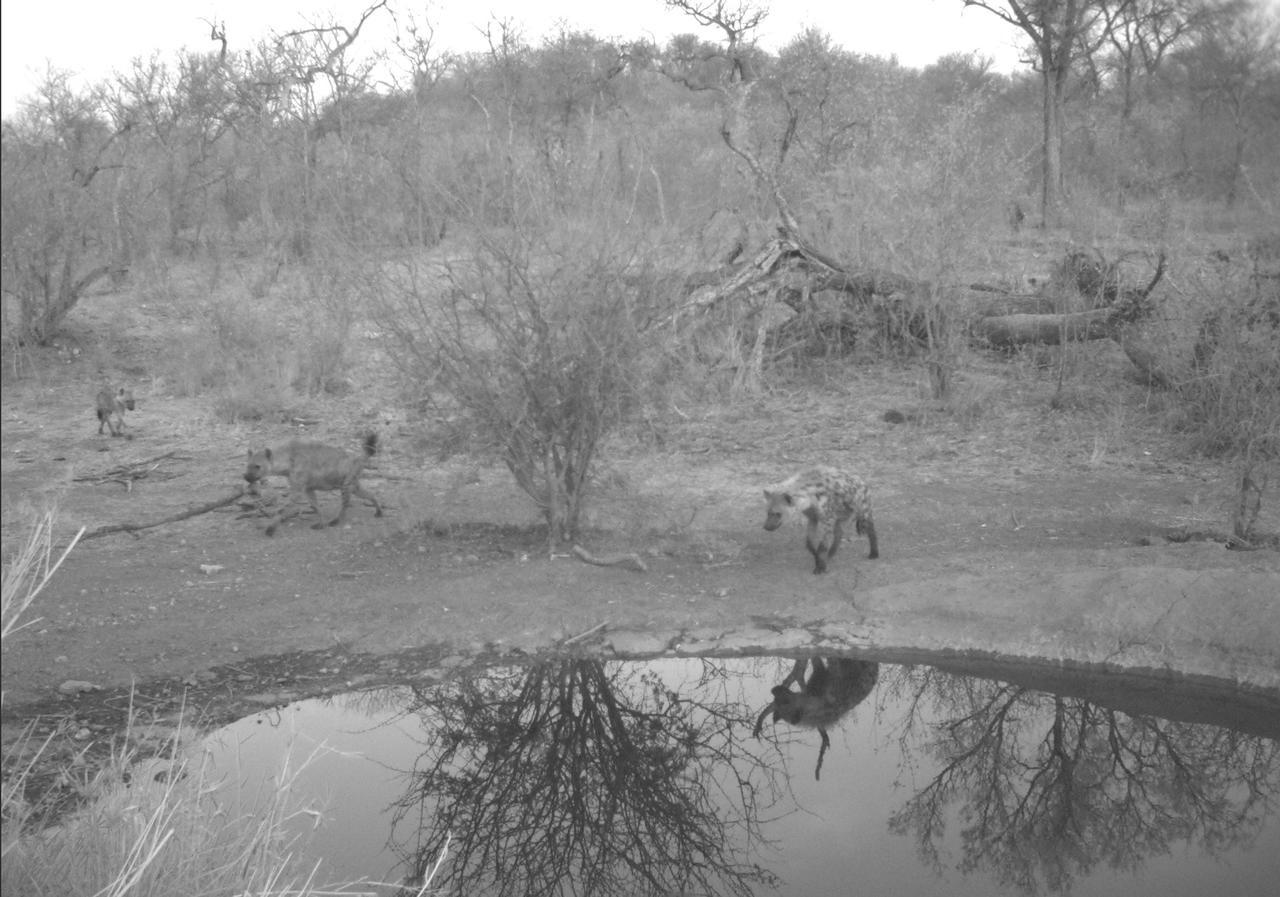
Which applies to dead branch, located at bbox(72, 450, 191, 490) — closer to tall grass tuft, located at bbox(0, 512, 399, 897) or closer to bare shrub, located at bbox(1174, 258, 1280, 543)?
tall grass tuft, located at bbox(0, 512, 399, 897)

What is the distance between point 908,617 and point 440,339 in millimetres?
3545

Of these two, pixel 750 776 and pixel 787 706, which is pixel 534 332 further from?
pixel 750 776

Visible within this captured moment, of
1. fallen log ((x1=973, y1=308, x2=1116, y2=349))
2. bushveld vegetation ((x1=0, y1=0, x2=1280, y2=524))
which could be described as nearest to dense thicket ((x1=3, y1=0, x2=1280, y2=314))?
bushveld vegetation ((x1=0, y1=0, x2=1280, y2=524))

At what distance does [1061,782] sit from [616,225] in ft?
14.4

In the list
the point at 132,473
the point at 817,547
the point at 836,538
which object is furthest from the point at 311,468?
the point at 836,538

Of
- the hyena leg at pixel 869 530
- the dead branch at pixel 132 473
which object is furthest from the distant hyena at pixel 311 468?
the hyena leg at pixel 869 530

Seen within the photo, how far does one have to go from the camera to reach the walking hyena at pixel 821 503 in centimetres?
881

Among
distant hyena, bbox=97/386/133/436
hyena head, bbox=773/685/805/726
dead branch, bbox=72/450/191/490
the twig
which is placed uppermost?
distant hyena, bbox=97/386/133/436

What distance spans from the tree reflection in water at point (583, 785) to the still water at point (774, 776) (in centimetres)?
1

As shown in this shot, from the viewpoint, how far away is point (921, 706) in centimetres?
749

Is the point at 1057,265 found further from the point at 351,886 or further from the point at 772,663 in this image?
the point at 351,886

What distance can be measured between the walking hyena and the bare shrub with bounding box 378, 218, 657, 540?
1.21 metres

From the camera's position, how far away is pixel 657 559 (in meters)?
9.17

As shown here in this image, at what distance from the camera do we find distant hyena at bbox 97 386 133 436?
12031 millimetres
